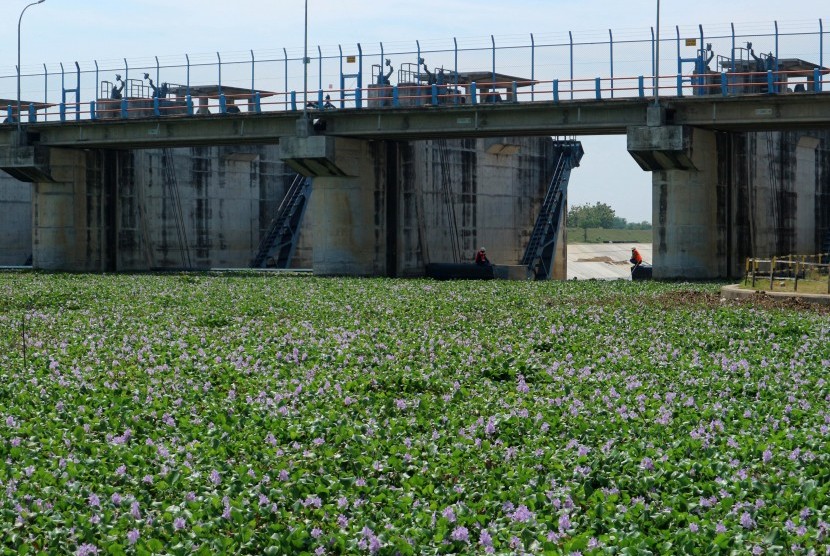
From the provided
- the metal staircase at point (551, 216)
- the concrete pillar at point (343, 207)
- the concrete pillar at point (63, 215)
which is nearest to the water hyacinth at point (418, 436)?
the concrete pillar at point (343, 207)

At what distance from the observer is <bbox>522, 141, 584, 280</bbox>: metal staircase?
215 feet

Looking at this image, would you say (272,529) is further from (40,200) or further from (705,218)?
(40,200)

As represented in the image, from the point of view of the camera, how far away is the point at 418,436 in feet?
48.8

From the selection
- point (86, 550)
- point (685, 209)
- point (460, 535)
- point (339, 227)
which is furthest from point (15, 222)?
point (460, 535)

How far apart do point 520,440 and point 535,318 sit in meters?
15.2

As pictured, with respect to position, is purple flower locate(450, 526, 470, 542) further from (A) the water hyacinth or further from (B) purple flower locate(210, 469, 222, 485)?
(B) purple flower locate(210, 469, 222, 485)

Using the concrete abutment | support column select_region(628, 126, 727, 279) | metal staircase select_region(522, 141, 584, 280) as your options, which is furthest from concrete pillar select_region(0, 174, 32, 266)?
the concrete abutment

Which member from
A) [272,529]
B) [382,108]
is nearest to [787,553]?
[272,529]

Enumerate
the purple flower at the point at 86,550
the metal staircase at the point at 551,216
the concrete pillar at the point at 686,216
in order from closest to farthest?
the purple flower at the point at 86,550 → the concrete pillar at the point at 686,216 → the metal staircase at the point at 551,216

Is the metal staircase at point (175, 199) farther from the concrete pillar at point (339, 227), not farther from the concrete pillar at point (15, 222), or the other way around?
the concrete pillar at point (339, 227)

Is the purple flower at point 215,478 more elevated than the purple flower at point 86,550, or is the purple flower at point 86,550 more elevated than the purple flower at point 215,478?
the purple flower at point 215,478

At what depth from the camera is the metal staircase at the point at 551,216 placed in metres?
65.5

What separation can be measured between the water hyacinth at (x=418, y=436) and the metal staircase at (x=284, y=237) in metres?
38.6

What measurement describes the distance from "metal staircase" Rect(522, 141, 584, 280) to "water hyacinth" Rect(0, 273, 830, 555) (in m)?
36.7
